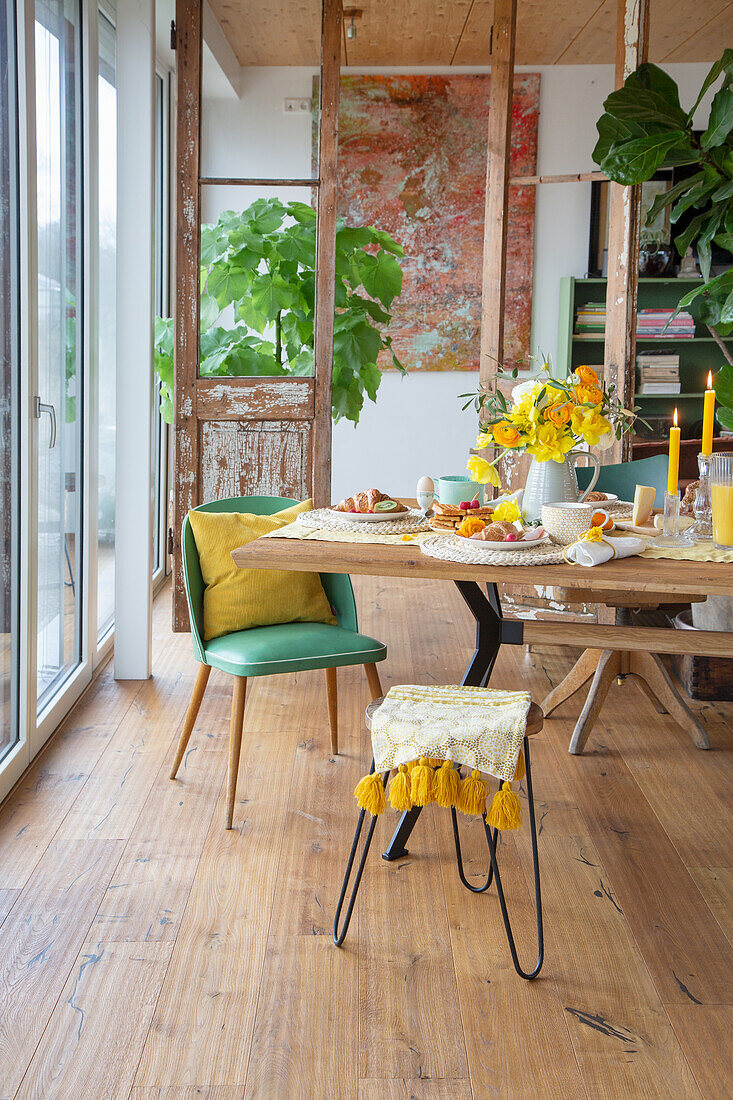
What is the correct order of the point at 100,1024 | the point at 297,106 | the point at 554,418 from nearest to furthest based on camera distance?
the point at 100,1024 < the point at 554,418 < the point at 297,106

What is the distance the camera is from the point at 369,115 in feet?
19.3

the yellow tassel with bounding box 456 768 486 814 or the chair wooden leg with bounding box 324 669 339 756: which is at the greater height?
the yellow tassel with bounding box 456 768 486 814

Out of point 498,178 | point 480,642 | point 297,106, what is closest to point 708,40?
point 498,178

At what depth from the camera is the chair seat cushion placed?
246 cm

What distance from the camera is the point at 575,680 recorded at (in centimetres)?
321

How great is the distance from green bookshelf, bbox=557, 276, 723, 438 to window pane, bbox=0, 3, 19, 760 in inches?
154

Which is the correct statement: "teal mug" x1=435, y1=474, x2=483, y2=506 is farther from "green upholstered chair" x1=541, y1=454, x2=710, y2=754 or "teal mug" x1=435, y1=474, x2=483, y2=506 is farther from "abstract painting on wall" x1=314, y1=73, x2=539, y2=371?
"abstract painting on wall" x1=314, y1=73, x2=539, y2=371

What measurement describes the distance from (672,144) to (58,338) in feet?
7.97

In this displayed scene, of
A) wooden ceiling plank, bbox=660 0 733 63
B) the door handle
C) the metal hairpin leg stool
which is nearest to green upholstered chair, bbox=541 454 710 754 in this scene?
the metal hairpin leg stool

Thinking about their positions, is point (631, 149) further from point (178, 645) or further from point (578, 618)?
point (178, 645)

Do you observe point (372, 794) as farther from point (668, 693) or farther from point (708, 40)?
point (708, 40)

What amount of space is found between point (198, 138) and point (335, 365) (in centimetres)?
105

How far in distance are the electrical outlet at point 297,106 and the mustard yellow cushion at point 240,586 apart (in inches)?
66.6

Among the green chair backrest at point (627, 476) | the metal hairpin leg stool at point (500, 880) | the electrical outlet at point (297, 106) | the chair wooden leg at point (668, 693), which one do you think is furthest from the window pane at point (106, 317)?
the metal hairpin leg stool at point (500, 880)
